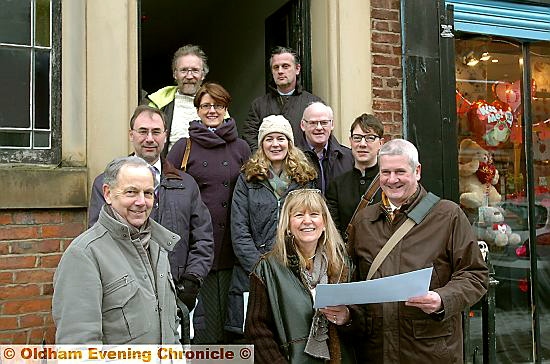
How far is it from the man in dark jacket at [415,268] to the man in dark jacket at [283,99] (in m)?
1.56

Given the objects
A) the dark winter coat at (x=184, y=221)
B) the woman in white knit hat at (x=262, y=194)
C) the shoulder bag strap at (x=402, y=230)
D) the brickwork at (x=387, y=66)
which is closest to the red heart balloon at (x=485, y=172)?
the brickwork at (x=387, y=66)

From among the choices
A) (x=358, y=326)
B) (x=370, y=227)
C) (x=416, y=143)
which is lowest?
(x=358, y=326)

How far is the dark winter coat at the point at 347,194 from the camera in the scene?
3.95 m

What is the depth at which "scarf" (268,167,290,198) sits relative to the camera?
3.85 meters

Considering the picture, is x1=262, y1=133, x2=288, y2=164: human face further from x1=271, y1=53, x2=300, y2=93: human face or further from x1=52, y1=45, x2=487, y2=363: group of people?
x1=271, y1=53, x2=300, y2=93: human face

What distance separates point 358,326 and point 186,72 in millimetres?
2285

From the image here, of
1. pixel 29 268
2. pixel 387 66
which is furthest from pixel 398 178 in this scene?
pixel 29 268

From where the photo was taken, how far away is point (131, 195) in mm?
2689

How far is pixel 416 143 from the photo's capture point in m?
5.01

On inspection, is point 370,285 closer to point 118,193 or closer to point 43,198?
point 118,193

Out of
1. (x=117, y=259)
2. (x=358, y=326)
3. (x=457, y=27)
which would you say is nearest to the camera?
(x=117, y=259)

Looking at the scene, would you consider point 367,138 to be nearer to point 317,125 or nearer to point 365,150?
point 365,150

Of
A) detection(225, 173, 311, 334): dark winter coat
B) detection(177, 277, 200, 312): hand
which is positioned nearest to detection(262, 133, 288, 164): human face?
detection(225, 173, 311, 334): dark winter coat

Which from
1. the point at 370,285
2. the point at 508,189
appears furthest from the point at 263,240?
the point at 508,189
